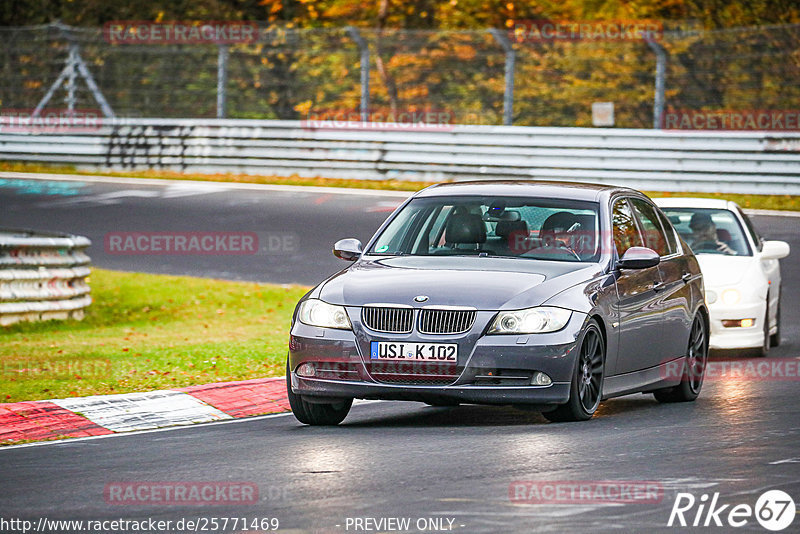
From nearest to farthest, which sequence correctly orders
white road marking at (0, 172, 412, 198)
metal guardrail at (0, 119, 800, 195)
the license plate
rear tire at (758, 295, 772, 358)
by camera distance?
the license plate, rear tire at (758, 295, 772, 358), metal guardrail at (0, 119, 800, 195), white road marking at (0, 172, 412, 198)

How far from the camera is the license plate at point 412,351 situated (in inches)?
367

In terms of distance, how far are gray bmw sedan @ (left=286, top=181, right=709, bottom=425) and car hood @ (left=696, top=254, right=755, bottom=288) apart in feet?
10.9

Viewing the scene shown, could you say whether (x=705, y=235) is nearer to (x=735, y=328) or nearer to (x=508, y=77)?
(x=735, y=328)

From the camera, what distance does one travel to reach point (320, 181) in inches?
1191

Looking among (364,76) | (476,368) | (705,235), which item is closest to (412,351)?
(476,368)

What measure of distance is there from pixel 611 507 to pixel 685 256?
203 inches

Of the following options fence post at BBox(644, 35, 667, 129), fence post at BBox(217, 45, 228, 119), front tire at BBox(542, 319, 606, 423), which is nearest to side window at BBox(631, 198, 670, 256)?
front tire at BBox(542, 319, 606, 423)

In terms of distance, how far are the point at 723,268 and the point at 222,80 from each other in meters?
17.7

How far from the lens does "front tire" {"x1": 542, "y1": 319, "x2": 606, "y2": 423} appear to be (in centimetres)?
966

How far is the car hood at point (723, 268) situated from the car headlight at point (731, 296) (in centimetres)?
9

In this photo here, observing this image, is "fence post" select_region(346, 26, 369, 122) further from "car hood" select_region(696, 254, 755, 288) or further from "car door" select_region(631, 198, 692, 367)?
"car door" select_region(631, 198, 692, 367)

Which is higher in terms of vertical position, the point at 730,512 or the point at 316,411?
the point at 730,512

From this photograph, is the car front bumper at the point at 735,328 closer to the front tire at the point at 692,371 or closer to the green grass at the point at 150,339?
the front tire at the point at 692,371

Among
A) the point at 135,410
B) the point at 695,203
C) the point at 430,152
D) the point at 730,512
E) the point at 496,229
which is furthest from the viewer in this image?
the point at 430,152
